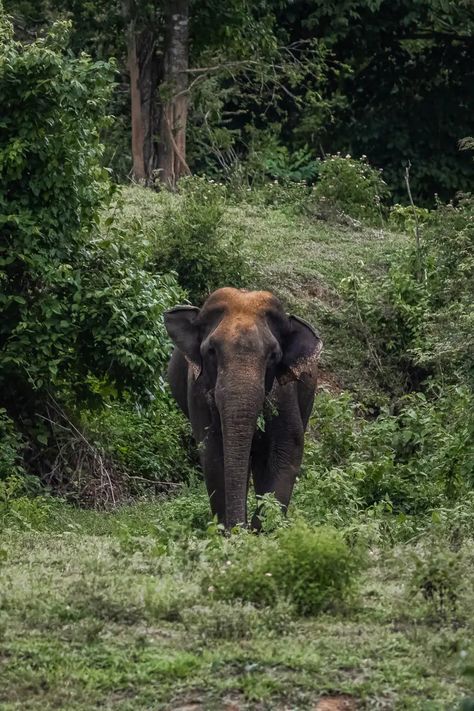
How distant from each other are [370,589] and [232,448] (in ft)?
9.42

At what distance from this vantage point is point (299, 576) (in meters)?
8.45

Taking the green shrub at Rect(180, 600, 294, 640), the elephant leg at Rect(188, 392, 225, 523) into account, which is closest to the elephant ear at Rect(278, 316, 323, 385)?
the elephant leg at Rect(188, 392, 225, 523)

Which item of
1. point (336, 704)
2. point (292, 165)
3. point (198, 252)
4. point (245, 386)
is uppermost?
point (292, 165)

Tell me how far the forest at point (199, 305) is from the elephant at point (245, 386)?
285 millimetres

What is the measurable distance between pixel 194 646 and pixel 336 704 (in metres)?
0.81

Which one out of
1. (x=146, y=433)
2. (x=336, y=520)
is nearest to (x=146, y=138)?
(x=146, y=433)

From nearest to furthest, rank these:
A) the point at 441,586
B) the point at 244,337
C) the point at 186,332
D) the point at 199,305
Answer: the point at 441,586 → the point at 244,337 → the point at 186,332 → the point at 199,305

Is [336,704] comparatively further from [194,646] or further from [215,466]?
[215,466]

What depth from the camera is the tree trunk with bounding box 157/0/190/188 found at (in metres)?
23.9

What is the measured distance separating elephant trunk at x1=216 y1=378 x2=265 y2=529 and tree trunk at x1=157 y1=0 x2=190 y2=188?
40.0 feet

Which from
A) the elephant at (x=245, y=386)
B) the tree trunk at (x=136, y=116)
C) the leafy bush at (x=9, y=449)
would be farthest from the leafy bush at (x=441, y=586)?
the tree trunk at (x=136, y=116)

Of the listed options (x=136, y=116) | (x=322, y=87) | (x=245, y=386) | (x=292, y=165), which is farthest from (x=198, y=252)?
(x=322, y=87)

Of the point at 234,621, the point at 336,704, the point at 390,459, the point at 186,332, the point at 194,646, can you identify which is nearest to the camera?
the point at 336,704

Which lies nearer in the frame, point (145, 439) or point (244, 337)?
point (244, 337)
